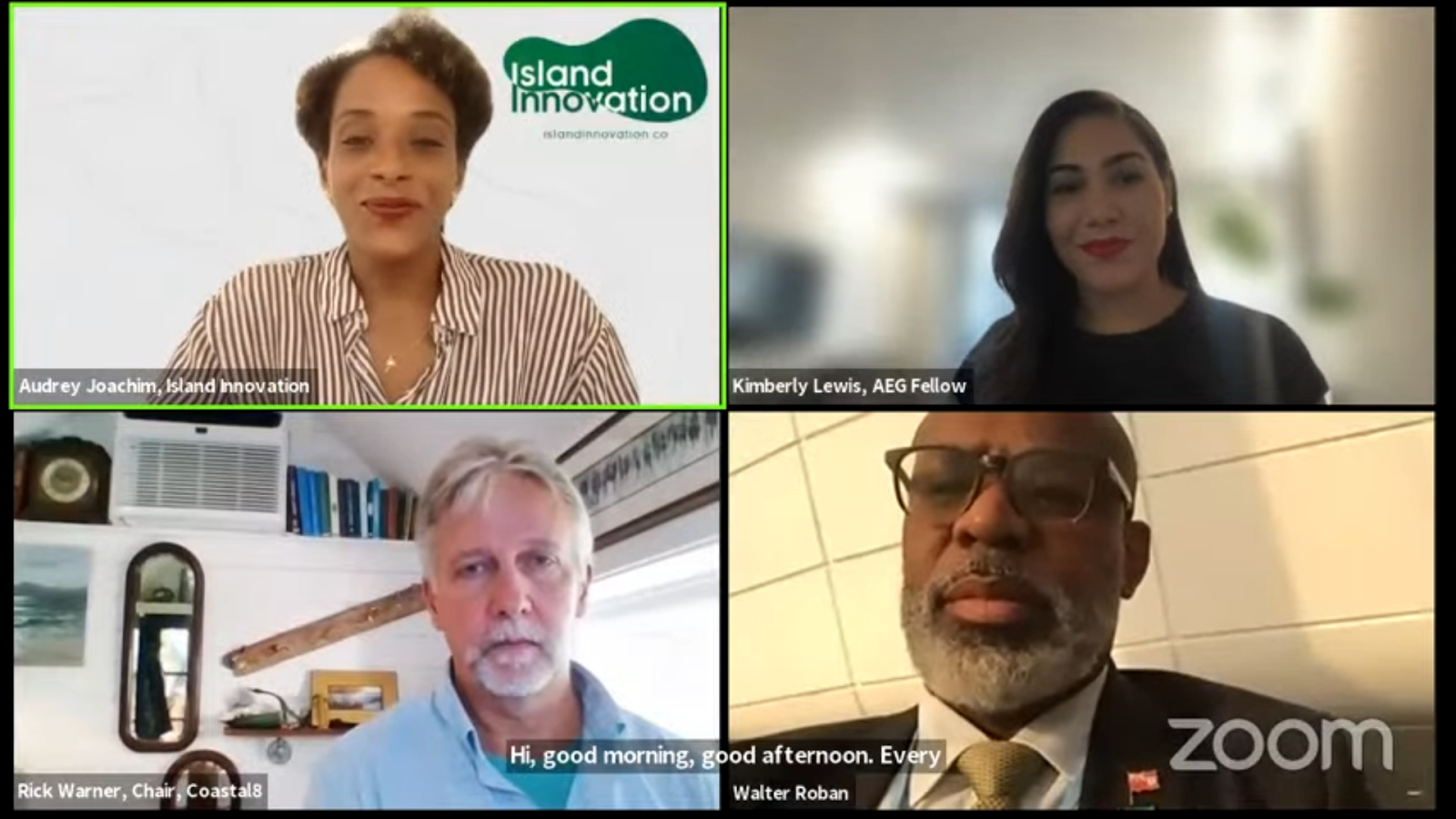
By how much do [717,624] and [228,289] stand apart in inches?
35.7

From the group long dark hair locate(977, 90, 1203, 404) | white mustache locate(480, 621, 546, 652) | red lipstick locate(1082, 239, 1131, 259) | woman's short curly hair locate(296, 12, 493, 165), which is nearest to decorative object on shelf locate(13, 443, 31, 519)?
woman's short curly hair locate(296, 12, 493, 165)

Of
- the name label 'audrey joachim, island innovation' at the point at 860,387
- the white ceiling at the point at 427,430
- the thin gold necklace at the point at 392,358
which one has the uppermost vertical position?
the thin gold necklace at the point at 392,358

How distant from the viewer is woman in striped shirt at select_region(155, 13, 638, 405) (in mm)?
2426

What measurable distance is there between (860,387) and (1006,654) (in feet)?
1.50

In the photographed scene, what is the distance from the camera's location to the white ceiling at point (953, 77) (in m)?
2.43

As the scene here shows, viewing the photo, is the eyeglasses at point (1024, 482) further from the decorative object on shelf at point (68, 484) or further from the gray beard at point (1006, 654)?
the decorative object on shelf at point (68, 484)

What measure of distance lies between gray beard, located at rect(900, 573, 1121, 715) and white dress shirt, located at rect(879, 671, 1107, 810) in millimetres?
27

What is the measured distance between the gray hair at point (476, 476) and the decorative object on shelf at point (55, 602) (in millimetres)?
522

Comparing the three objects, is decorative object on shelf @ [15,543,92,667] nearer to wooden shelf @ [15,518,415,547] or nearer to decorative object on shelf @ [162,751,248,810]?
wooden shelf @ [15,518,415,547]

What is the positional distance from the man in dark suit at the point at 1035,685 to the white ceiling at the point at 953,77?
0.44 meters

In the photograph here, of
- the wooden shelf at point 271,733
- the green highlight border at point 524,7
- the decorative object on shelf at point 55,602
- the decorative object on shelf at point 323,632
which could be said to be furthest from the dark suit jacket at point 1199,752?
the decorative object on shelf at point 55,602

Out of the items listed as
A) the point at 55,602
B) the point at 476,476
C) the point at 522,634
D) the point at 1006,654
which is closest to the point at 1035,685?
the point at 1006,654

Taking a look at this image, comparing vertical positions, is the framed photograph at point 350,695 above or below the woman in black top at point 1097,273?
below

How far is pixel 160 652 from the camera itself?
7.90 ft
